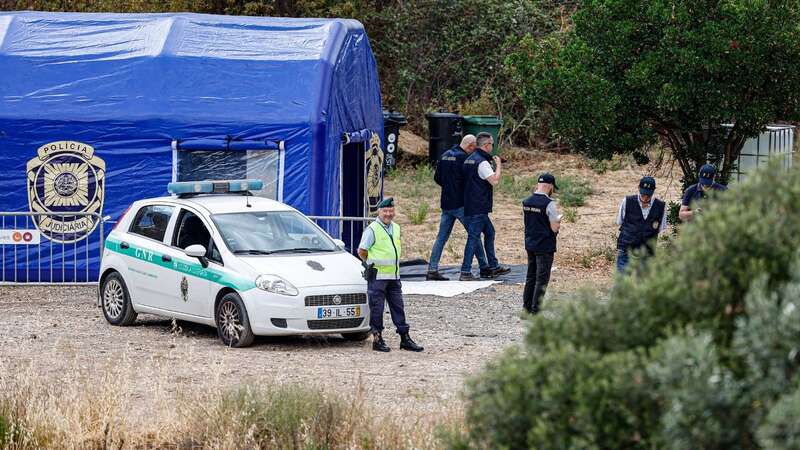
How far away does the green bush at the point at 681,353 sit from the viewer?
389 cm

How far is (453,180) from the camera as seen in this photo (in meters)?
16.7

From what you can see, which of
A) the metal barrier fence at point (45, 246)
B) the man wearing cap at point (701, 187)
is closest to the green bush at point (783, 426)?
the man wearing cap at point (701, 187)

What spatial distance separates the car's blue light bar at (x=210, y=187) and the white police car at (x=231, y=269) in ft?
0.03

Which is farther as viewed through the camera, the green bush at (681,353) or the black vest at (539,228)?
the black vest at (539,228)

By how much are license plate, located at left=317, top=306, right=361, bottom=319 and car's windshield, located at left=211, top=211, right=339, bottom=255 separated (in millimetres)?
861

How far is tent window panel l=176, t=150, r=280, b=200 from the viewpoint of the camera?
53.6 feet

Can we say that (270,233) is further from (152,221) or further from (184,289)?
(152,221)

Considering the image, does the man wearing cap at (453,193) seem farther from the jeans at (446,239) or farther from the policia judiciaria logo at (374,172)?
the policia judiciaria logo at (374,172)

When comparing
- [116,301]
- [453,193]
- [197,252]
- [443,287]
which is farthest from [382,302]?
[453,193]

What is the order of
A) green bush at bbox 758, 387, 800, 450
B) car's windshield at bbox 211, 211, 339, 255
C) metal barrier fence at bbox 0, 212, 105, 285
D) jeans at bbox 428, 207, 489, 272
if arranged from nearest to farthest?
1. green bush at bbox 758, 387, 800, 450
2. car's windshield at bbox 211, 211, 339, 255
3. metal barrier fence at bbox 0, 212, 105, 285
4. jeans at bbox 428, 207, 489, 272

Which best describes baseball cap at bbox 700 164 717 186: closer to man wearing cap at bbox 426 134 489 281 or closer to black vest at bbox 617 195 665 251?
black vest at bbox 617 195 665 251

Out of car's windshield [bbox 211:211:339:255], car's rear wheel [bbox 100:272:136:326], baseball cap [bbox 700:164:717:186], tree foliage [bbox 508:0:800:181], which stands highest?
tree foliage [bbox 508:0:800:181]

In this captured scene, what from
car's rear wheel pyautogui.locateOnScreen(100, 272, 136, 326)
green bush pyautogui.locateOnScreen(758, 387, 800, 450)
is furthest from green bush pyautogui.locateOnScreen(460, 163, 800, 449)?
car's rear wheel pyautogui.locateOnScreen(100, 272, 136, 326)

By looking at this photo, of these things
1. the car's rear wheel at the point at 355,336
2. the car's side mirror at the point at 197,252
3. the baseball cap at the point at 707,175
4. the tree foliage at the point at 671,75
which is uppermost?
the tree foliage at the point at 671,75
